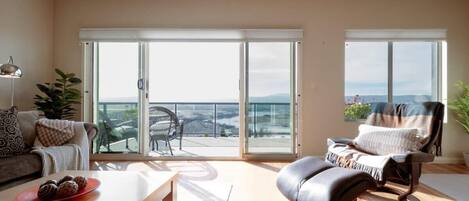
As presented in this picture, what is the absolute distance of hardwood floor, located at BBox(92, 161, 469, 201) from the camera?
308cm

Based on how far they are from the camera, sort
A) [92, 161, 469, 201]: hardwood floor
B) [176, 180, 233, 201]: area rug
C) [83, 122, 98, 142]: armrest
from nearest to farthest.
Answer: [176, 180, 233, 201]: area rug, [92, 161, 469, 201]: hardwood floor, [83, 122, 98, 142]: armrest

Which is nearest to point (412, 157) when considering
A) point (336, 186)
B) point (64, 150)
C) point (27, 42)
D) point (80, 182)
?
point (336, 186)

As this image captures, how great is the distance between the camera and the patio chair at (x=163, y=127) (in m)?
5.22

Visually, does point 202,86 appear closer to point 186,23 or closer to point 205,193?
point 186,23

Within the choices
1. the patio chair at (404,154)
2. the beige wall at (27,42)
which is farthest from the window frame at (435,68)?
the beige wall at (27,42)

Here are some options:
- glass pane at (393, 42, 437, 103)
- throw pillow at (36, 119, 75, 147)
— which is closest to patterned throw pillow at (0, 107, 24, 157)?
throw pillow at (36, 119, 75, 147)

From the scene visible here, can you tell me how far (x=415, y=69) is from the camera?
15.5 feet

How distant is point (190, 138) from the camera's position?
646 cm

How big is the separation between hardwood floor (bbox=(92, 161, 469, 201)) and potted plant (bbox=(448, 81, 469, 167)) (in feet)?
1.80

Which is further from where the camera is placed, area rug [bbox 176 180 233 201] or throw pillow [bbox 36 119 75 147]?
throw pillow [bbox 36 119 75 147]

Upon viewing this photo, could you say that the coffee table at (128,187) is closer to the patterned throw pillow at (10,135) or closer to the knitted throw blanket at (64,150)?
the knitted throw blanket at (64,150)

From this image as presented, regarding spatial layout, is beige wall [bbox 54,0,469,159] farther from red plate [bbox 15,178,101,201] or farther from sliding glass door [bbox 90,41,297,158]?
red plate [bbox 15,178,101,201]

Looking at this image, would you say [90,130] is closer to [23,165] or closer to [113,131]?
[23,165]

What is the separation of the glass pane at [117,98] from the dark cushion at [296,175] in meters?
2.85
